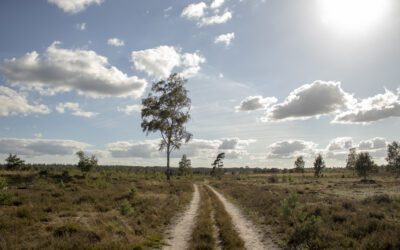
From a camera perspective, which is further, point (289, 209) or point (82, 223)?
point (289, 209)

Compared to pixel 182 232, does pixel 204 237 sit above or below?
above

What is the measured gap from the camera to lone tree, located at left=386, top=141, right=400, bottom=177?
99.9m

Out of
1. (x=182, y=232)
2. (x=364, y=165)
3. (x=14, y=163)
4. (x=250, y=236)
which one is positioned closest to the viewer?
(x=250, y=236)

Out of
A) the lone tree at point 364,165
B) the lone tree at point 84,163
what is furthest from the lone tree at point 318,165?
the lone tree at point 84,163

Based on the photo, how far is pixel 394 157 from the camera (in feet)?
334

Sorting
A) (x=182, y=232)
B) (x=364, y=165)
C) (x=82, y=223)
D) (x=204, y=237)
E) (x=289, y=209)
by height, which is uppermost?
(x=364, y=165)

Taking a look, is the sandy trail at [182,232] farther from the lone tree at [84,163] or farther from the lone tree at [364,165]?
the lone tree at [364,165]

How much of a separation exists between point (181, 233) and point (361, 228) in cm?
845

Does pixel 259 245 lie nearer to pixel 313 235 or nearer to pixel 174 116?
pixel 313 235

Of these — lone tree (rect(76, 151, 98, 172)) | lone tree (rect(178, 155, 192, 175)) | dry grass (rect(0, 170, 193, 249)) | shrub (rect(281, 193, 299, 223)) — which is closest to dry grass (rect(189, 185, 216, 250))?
dry grass (rect(0, 170, 193, 249))

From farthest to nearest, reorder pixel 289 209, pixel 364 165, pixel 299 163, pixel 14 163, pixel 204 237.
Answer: pixel 299 163
pixel 364 165
pixel 14 163
pixel 289 209
pixel 204 237

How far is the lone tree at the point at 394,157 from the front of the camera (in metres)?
99.9

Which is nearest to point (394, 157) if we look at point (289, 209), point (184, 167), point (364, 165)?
point (364, 165)

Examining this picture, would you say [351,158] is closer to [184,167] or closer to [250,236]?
[184,167]
